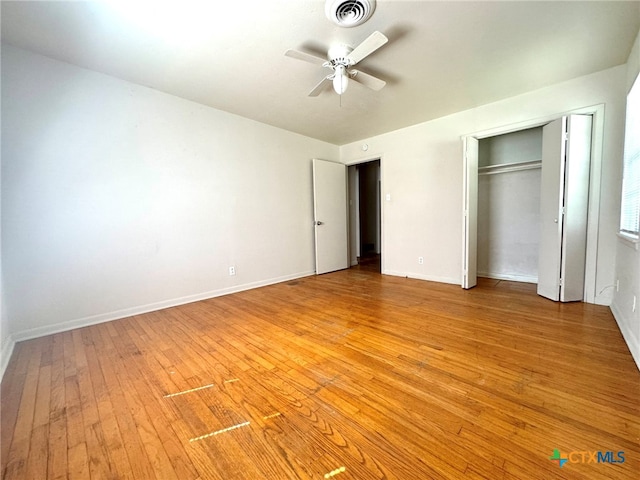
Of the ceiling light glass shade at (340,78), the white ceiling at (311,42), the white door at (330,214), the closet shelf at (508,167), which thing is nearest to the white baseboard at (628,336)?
the closet shelf at (508,167)

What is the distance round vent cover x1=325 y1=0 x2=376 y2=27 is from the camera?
1756 millimetres

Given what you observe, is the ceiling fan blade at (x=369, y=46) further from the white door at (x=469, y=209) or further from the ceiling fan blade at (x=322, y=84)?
the white door at (x=469, y=209)

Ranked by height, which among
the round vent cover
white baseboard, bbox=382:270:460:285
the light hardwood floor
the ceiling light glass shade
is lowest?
the light hardwood floor

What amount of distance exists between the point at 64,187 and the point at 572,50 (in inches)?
193

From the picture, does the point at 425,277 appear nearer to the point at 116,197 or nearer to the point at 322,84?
the point at 322,84

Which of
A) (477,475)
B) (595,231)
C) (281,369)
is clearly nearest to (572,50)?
(595,231)

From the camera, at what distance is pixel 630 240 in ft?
6.82

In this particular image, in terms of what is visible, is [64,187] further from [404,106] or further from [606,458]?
[606,458]

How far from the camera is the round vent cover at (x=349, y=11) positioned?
69.1 inches

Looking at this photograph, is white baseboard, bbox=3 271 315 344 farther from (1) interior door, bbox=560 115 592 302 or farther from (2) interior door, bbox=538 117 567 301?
(1) interior door, bbox=560 115 592 302

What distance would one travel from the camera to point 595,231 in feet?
9.29

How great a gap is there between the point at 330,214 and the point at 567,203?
330cm

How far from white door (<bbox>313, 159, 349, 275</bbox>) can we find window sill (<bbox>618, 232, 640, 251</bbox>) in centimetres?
367

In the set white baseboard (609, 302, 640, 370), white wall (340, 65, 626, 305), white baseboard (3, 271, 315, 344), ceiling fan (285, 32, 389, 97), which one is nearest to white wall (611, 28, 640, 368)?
white baseboard (609, 302, 640, 370)
